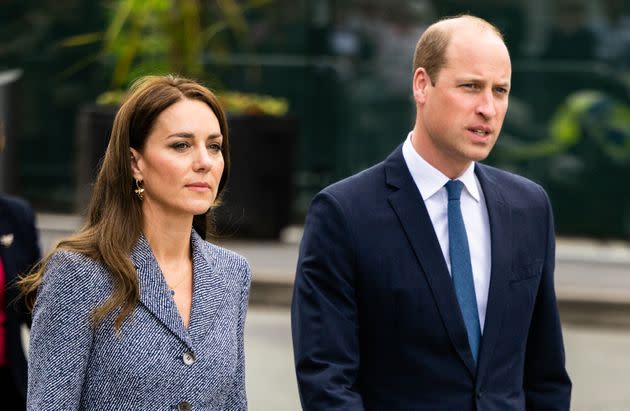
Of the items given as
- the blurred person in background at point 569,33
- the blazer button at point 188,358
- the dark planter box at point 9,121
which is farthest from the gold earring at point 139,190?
the blurred person in background at point 569,33

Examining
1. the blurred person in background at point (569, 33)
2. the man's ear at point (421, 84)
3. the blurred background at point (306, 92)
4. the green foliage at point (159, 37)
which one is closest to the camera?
the man's ear at point (421, 84)

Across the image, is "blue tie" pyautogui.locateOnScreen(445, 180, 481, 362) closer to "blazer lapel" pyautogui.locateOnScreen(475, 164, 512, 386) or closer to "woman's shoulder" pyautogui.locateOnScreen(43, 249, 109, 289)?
"blazer lapel" pyautogui.locateOnScreen(475, 164, 512, 386)

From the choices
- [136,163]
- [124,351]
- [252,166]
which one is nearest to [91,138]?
[252,166]

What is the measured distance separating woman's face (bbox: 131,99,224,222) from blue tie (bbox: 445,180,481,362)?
0.68m

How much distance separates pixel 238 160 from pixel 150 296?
1064 centimetres

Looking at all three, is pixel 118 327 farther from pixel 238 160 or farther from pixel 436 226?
pixel 238 160

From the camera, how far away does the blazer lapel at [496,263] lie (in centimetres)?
405

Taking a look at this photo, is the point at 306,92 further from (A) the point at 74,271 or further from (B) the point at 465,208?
(A) the point at 74,271

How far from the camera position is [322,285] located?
4.11 m

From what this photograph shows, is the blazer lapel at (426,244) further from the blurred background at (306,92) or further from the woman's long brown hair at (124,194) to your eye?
the blurred background at (306,92)

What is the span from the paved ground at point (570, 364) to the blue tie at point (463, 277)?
4.58 m

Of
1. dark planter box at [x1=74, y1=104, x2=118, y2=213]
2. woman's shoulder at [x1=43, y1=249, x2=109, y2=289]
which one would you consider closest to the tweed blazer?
woman's shoulder at [x1=43, y1=249, x2=109, y2=289]

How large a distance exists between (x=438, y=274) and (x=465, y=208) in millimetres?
260

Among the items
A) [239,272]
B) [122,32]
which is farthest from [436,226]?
[122,32]
